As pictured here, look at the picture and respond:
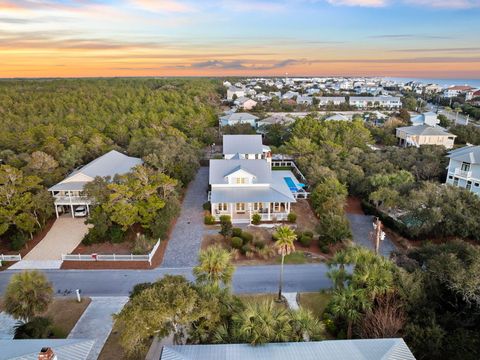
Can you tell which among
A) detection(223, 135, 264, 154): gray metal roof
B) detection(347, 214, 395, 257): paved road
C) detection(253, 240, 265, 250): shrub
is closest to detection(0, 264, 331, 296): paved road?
detection(253, 240, 265, 250): shrub

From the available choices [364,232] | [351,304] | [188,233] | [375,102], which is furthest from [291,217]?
[375,102]

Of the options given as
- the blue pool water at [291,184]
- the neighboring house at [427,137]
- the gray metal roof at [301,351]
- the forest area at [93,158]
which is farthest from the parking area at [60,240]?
the neighboring house at [427,137]

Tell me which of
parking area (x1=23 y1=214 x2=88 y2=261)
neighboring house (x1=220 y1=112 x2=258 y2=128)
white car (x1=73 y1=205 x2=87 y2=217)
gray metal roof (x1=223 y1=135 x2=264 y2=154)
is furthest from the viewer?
neighboring house (x1=220 y1=112 x2=258 y2=128)

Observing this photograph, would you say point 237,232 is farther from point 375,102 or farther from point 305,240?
point 375,102

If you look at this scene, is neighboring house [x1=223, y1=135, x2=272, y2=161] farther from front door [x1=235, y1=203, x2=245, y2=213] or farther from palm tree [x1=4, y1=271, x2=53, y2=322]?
palm tree [x1=4, y1=271, x2=53, y2=322]

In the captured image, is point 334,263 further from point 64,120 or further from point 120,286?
point 64,120

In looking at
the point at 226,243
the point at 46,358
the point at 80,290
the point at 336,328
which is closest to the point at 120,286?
the point at 80,290
